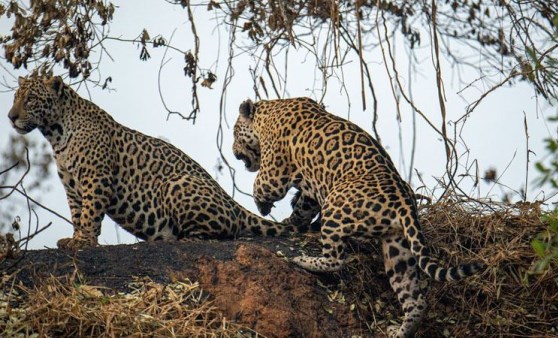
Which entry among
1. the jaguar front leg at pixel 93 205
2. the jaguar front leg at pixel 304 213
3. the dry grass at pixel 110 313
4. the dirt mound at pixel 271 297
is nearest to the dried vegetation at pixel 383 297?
the dry grass at pixel 110 313

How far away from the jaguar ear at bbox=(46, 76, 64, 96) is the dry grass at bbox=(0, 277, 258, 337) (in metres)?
3.08

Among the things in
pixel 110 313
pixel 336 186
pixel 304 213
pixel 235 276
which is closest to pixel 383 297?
pixel 336 186

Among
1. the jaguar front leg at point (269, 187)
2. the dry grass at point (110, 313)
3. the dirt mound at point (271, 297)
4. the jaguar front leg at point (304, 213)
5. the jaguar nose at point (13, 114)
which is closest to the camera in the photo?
the dry grass at point (110, 313)

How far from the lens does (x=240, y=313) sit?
8516mm

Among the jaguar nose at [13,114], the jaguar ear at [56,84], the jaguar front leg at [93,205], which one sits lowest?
the jaguar front leg at [93,205]

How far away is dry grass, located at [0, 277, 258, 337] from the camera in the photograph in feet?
25.5

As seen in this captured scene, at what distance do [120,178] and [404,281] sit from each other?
3.55 meters

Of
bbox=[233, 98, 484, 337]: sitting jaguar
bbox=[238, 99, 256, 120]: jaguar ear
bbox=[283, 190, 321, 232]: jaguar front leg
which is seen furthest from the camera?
bbox=[238, 99, 256, 120]: jaguar ear

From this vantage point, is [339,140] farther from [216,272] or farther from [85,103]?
[85,103]

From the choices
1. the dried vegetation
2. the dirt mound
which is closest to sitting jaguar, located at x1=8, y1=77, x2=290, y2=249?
the dried vegetation

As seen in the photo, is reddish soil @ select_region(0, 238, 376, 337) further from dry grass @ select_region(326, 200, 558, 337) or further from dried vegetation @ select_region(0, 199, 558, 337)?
dry grass @ select_region(326, 200, 558, 337)

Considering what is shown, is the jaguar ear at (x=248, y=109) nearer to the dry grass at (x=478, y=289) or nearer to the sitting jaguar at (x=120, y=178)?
the sitting jaguar at (x=120, y=178)

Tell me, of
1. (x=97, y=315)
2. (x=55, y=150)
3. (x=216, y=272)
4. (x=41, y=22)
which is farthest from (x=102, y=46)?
(x=97, y=315)

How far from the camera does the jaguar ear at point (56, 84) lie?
11.1 metres
